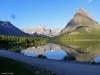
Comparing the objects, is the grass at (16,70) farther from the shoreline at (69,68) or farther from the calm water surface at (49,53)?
the calm water surface at (49,53)

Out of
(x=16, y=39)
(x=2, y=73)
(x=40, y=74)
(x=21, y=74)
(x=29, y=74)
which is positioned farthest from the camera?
(x=16, y=39)

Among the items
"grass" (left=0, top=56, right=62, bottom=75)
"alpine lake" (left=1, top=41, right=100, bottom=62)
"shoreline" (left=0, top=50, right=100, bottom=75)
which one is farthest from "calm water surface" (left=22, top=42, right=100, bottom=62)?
"grass" (left=0, top=56, right=62, bottom=75)

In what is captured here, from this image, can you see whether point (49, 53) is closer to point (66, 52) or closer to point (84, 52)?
point (66, 52)

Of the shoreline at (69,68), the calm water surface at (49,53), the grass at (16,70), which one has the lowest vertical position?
the calm water surface at (49,53)

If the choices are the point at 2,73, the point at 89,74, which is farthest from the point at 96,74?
the point at 2,73

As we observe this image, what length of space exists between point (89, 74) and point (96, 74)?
1188 millimetres

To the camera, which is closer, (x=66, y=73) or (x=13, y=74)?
(x=13, y=74)

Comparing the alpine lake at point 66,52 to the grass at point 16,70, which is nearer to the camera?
the grass at point 16,70

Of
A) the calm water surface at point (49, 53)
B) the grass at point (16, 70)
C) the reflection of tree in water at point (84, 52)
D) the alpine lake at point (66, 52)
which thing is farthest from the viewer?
the calm water surface at point (49, 53)

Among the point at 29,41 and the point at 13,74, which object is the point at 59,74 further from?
the point at 29,41

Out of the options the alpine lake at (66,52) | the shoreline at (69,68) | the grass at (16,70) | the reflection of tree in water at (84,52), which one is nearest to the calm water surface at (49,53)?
the alpine lake at (66,52)

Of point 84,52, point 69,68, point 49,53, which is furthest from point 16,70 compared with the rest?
point 84,52

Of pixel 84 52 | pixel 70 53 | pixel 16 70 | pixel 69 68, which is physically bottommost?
pixel 70 53

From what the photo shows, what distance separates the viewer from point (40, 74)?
1509 centimetres
